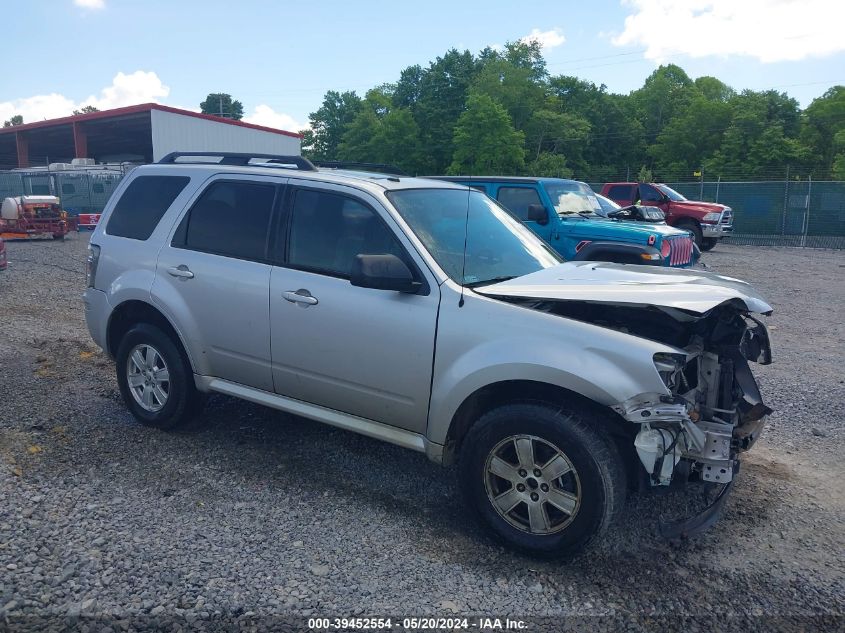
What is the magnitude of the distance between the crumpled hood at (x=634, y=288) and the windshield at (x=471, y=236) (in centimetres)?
18

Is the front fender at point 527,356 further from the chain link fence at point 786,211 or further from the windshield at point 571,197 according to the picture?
the chain link fence at point 786,211

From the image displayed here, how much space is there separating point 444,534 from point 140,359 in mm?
2796

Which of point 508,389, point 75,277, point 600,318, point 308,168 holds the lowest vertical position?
point 75,277

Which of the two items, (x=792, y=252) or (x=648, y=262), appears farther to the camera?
(x=792, y=252)

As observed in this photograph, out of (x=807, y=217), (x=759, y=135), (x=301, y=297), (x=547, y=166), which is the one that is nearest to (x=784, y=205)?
(x=807, y=217)

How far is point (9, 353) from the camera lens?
741cm

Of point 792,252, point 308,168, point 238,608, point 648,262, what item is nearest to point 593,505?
point 238,608

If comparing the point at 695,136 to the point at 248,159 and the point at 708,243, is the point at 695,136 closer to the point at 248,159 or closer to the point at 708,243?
the point at 708,243

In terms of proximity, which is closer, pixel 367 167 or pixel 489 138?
pixel 367 167

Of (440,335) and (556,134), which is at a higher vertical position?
(556,134)

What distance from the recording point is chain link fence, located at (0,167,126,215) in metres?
28.2

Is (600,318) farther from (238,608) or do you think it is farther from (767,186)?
(767,186)

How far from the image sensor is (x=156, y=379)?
5.19m

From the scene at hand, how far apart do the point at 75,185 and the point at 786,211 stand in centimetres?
2787
